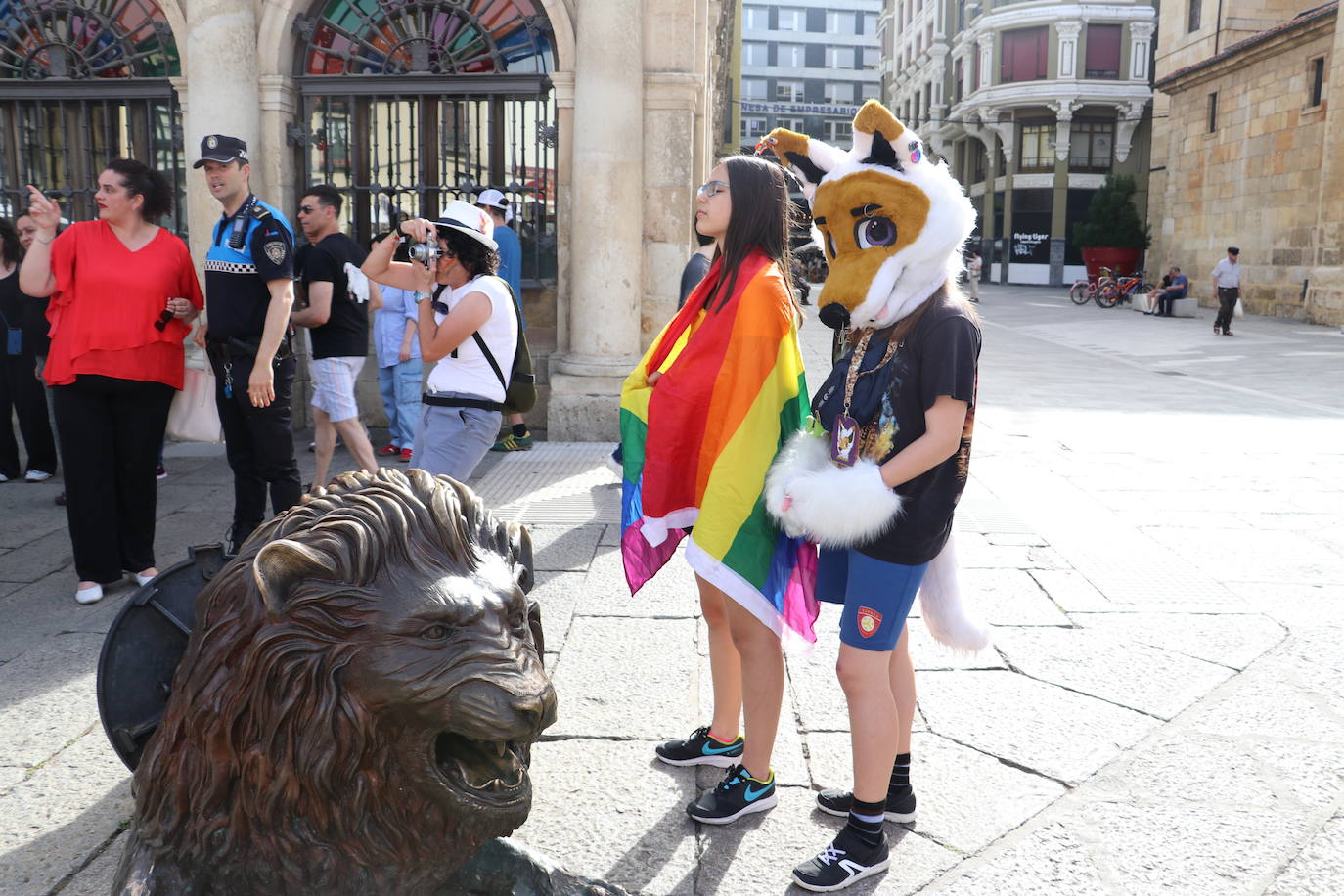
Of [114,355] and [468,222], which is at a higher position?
[468,222]

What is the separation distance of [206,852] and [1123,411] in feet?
32.6

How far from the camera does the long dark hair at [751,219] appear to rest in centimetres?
290

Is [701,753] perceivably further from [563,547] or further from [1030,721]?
[563,547]

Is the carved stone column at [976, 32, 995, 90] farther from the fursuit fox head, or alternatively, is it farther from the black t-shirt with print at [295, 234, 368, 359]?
the fursuit fox head

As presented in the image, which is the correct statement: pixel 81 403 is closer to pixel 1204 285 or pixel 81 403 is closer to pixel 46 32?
pixel 46 32

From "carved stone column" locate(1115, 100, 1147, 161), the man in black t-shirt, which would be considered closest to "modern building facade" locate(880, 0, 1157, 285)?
"carved stone column" locate(1115, 100, 1147, 161)

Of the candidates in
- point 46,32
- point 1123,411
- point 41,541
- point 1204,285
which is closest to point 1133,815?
point 41,541

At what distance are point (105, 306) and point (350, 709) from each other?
3784 mm

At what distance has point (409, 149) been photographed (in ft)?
28.9

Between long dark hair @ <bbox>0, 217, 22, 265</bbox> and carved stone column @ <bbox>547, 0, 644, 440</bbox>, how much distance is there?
11.9 feet

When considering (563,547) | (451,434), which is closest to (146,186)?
(451,434)

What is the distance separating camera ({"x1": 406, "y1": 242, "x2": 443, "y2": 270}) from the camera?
4.23 m

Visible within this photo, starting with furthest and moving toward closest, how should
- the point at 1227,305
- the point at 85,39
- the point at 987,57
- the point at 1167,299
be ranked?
the point at 987,57
the point at 1167,299
the point at 1227,305
the point at 85,39

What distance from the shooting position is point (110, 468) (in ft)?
15.5
